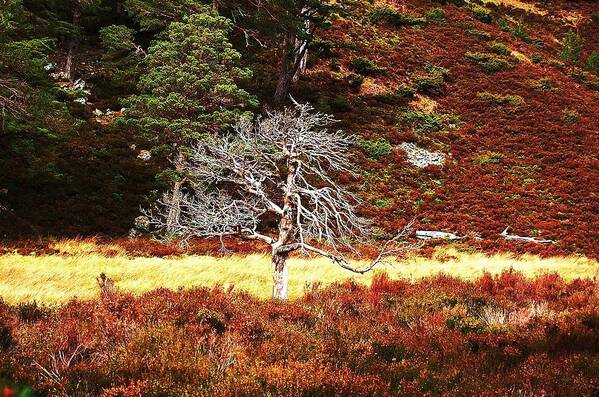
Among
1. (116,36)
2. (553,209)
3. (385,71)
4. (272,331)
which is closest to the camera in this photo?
(272,331)

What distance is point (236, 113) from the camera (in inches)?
592

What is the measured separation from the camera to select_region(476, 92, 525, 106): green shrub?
29484mm

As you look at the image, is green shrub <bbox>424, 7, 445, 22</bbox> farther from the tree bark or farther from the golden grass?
the tree bark

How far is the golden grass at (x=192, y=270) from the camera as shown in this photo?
345 inches

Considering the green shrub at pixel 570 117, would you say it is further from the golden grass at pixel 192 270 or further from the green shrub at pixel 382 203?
the golden grass at pixel 192 270

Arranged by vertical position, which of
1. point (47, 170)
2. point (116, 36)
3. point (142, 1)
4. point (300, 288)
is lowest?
point (300, 288)

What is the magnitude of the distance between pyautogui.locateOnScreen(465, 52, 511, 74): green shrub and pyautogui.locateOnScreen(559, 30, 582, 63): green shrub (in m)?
12.3

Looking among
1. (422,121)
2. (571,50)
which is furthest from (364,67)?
(571,50)

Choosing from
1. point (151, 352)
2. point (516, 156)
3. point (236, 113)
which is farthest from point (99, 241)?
point (516, 156)

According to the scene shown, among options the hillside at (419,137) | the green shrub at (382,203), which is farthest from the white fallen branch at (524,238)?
the green shrub at (382,203)

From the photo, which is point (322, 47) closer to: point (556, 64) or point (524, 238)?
point (556, 64)

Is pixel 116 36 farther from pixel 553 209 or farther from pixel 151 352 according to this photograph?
pixel 553 209

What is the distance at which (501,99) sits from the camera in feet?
97.7

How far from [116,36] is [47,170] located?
8041 millimetres
